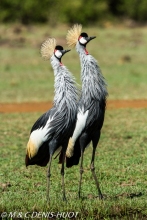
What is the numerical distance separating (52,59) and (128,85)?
37.9 feet

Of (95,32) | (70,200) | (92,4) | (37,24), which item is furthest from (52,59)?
(92,4)

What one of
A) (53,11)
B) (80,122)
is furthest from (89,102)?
Answer: (53,11)

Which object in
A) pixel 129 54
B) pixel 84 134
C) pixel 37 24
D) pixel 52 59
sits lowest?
pixel 84 134

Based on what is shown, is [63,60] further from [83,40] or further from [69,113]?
[69,113]

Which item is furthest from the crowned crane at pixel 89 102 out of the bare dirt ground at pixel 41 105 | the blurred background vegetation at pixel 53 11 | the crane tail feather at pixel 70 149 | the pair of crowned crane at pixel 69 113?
the blurred background vegetation at pixel 53 11

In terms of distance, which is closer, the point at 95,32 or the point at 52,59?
the point at 52,59

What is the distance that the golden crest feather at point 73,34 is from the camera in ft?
22.9

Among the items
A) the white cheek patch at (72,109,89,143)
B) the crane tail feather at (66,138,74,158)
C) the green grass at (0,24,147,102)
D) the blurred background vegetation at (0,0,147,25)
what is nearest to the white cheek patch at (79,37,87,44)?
the white cheek patch at (72,109,89,143)

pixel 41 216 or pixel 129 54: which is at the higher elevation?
pixel 129 54

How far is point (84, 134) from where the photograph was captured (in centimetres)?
688

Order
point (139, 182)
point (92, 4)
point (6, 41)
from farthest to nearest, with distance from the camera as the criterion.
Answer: point (92, 4)
point (6, 41)
point (139, 182)

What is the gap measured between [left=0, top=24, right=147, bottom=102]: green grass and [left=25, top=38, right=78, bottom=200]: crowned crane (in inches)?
351

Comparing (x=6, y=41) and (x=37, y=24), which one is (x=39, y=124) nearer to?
(x=6, y=41)

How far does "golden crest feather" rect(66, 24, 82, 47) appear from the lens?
697 cm
